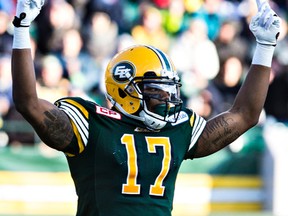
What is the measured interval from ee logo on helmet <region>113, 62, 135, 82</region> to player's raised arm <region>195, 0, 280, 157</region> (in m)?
0.52

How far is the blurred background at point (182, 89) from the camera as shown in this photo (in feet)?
30.2

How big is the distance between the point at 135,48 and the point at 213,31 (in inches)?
276

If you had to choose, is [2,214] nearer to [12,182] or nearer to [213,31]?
[12,182]

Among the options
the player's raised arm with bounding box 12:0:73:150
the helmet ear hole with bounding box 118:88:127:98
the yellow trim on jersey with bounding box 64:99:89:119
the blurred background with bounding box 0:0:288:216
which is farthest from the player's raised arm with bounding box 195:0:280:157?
the blurred background with bounding box 0:0:288:216

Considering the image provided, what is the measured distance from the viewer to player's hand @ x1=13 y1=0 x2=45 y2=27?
3.85 meters

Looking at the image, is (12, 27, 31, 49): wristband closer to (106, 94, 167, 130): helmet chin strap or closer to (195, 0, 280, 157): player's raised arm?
(106, 94, 167, 130): helmet chin strap

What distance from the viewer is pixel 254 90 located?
4625 mm

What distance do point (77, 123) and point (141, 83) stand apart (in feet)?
1.38

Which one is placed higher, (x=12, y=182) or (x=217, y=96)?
(x=217, y=96)

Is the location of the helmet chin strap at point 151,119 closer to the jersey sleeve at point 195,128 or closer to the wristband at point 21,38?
the jersey sleeve at point 195,128

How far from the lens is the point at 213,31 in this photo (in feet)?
37.3

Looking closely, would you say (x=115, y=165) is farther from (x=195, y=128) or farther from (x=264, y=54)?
(x=264, y=54)

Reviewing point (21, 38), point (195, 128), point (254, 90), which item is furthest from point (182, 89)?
point (21, 38)

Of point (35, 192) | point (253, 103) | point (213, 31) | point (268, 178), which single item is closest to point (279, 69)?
point (213, 31)
